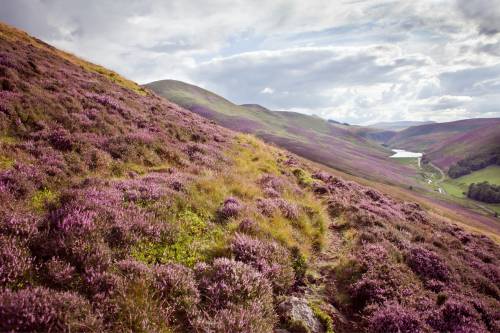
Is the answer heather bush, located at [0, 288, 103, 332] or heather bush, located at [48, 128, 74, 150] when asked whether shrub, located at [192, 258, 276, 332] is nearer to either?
heather bush, located at [0, 288, 103, 332]

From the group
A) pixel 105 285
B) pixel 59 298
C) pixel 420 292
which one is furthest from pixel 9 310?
pixel 420 292

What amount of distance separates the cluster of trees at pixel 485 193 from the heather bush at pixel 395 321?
5788 inches

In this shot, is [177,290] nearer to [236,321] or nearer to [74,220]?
[236,321]

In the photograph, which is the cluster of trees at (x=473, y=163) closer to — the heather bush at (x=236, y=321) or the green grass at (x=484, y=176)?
the green grass at (x=484, y=176)

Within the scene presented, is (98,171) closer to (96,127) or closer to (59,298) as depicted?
(96,127)

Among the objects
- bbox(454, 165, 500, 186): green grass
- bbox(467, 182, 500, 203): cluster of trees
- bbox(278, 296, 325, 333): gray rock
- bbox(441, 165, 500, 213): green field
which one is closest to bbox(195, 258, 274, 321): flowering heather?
bbox(278, 296, 325, 333): gray rock

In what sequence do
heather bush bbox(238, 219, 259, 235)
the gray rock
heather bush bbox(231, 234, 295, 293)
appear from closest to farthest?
the gray rock < heather bush bbox(231, 234, 295, 293) < heather bush bbox(238, 219, 259, 235)

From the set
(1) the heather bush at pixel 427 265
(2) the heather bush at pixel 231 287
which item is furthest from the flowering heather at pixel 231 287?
(1) the heather bush at pixel 427 265

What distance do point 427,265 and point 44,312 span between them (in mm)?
10976

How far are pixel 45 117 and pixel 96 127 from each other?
6.73 ft

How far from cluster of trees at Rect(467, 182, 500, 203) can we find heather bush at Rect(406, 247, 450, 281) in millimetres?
142334

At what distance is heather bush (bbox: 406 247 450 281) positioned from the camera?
10.1m

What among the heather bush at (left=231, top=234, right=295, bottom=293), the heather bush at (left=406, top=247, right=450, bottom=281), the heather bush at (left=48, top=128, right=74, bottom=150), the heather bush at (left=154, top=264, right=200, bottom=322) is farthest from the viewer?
the heather bush at (left=48, top=128, right=74, bottom=150)

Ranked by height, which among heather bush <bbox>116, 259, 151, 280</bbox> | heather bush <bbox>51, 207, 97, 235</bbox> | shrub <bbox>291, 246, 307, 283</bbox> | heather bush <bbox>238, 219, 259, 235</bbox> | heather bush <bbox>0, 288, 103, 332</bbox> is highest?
heather bush <bbox>51, 207, 97, 235</bbox>
